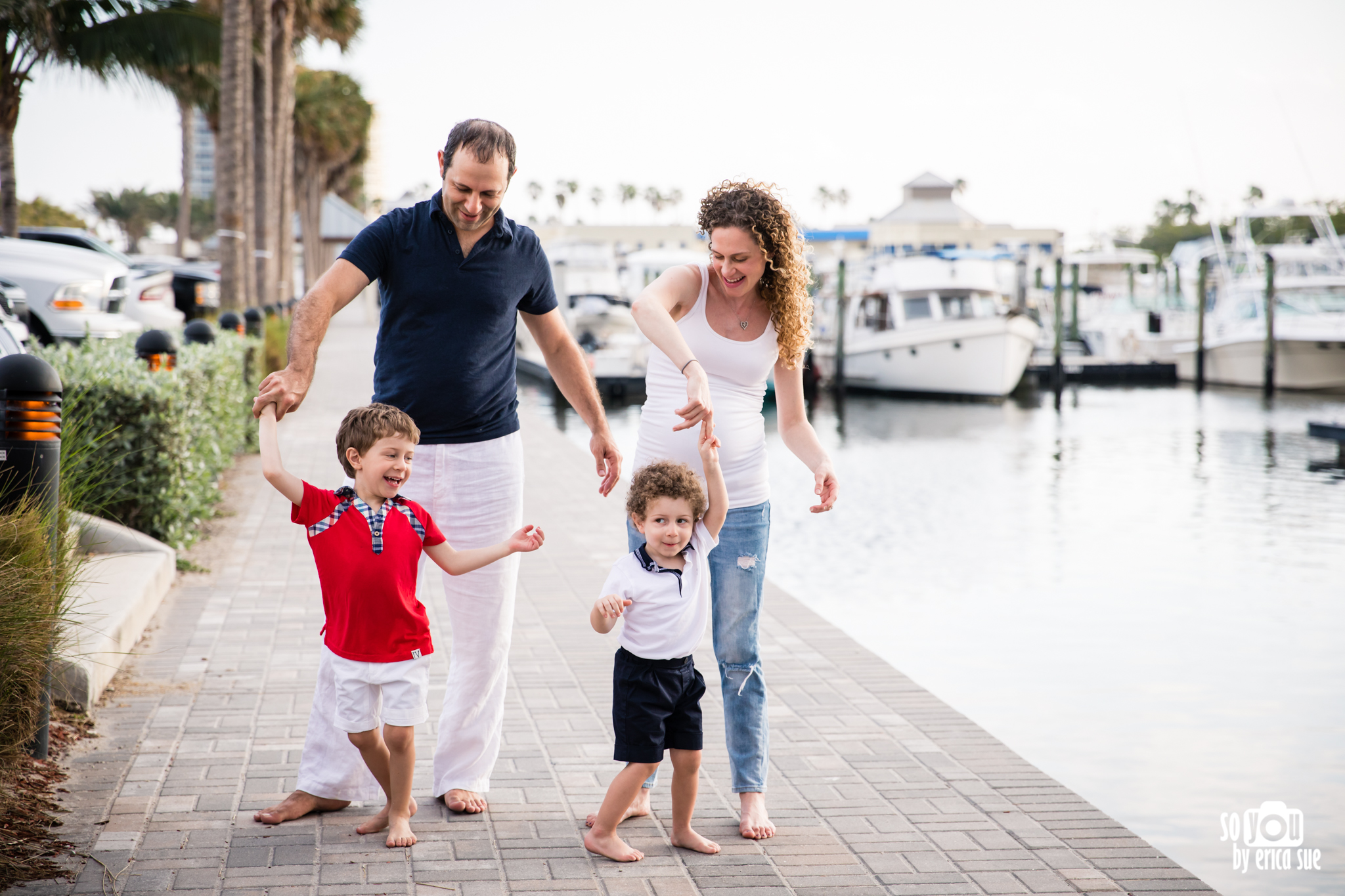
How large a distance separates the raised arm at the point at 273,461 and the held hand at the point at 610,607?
0.88 metres

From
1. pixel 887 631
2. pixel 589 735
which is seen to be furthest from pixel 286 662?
pixel 887 631

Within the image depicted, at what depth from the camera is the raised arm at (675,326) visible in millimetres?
3525

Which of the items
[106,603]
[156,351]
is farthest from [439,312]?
[156,351]

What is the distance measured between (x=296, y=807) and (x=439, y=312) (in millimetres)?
1589

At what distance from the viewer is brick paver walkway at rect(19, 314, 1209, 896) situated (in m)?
3.57

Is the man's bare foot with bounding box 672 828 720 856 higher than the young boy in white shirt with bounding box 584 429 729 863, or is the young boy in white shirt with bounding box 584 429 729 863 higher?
the young boy in white shirt with bounding box 584 429 729 863

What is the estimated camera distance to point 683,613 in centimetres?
368

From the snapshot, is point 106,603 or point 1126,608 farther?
point 1126,608

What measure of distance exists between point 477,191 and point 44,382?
1731 mm

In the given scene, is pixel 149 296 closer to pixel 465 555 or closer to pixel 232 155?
pixel 232 155

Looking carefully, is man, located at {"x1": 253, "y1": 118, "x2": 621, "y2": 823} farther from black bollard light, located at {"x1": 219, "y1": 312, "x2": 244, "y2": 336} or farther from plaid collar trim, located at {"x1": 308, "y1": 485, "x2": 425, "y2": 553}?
black bollard light, located at {"x1": 219, "y1": 312, "x2": 244, "y2": 336}

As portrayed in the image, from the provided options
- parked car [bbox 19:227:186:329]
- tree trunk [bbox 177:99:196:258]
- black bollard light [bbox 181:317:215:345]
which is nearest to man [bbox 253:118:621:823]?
black bollard light [bbox 181:317:215:345]

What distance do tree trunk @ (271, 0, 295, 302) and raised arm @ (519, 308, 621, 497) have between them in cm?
2218

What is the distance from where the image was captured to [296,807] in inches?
154
